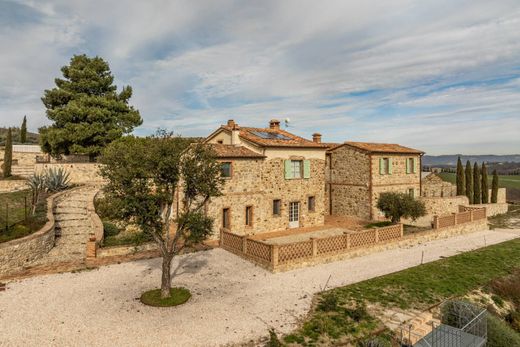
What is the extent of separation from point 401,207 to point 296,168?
8.55 m

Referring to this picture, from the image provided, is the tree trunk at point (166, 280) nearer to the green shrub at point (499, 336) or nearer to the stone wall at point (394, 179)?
the green shrub at point (499, 336)

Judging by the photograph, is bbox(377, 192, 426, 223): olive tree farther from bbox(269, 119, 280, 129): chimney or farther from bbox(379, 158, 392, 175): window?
bbox(269, 119, 280, 129): chimney

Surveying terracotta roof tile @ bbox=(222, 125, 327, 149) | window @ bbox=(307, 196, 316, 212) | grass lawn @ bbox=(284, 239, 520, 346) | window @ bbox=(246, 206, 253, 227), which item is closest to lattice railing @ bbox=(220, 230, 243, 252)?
window @ bbox=(246, 206, 253, 227)

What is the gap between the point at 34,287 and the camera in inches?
495

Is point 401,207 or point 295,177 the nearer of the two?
point 401,207

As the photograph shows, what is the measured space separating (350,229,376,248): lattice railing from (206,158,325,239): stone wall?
7199 mm

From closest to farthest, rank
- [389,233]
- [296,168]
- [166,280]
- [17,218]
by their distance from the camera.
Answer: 1. [166,280]
2. [17,218]
3. [389,233]
4. [296,168]

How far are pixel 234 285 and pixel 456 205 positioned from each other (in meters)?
29.2

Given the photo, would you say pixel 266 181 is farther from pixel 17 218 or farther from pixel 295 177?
pixel 17 218

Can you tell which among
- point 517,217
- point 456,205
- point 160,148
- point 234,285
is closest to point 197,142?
point 160,148

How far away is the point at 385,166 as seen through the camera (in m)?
29.8

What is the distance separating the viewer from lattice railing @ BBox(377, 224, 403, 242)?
2006cm

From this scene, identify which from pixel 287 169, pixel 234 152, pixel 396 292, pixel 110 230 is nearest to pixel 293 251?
pixel 396 292

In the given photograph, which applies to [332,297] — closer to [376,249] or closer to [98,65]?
[376,249]
